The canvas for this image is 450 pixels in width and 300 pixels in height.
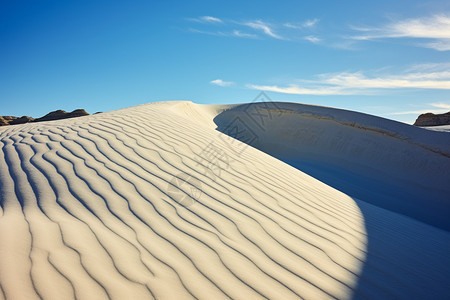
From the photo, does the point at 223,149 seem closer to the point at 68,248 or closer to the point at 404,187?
the point at 68,248

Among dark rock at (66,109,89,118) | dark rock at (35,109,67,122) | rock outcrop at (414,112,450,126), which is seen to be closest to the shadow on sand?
dark rock at (66,109,89,118)

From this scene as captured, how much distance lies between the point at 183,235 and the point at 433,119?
33.0 meters

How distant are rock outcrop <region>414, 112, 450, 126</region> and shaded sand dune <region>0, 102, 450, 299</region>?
2949cm

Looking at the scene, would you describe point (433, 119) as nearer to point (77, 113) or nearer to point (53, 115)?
point (77, 113)

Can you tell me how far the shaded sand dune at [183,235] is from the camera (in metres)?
1.67

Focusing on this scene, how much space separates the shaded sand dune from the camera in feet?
5.48

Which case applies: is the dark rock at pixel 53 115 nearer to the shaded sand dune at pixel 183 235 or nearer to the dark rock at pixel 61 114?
the dark rock at pixel 61 114

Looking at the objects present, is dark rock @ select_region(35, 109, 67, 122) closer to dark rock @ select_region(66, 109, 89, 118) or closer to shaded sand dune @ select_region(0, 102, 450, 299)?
dark rock @ select_region(66, 109, 89, 118)

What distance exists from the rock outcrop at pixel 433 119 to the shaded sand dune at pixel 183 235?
96.8 feet

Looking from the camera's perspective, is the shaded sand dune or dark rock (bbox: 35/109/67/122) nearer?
the shaded sand dune

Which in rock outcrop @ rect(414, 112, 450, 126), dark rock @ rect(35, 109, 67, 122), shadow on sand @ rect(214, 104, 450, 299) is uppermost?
rock outcrop @ rect(414, 112, 450, 126)

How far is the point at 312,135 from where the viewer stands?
12203mm

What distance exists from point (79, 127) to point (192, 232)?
149 inches

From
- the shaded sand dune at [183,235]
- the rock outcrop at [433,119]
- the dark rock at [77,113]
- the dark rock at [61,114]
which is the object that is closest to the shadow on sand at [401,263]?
the shaded sand dune at [183,235]
